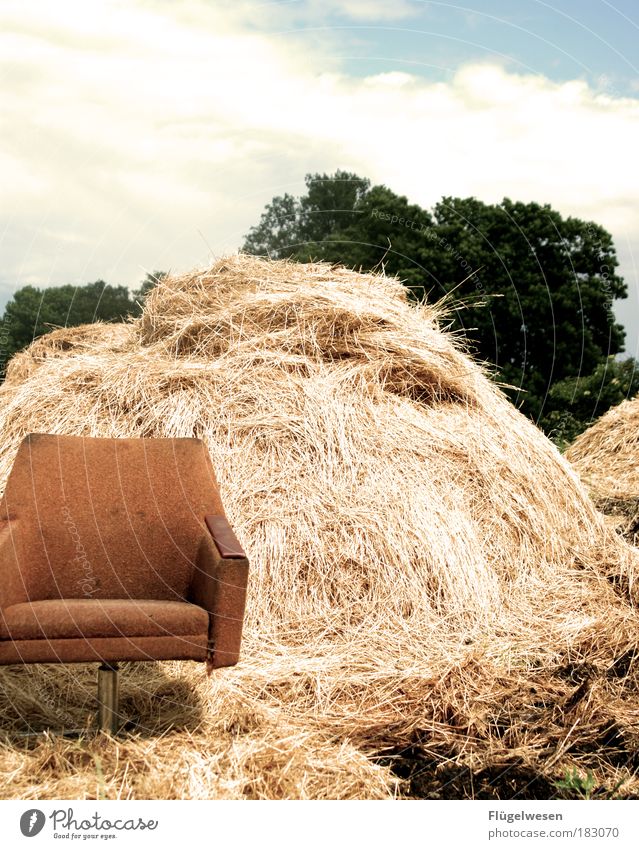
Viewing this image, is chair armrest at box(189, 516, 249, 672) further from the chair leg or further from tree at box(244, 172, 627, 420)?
tree at box(244, 172, 627, 420)

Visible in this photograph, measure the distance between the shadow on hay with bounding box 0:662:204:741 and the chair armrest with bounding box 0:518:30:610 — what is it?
55cm

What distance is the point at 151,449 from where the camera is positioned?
147 inches

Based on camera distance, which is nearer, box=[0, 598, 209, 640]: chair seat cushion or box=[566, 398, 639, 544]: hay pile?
box=[0, 598, 209, 640]: chair seat cushion

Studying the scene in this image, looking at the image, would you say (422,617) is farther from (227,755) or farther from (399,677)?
(227,755)

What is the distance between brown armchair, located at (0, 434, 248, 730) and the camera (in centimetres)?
299

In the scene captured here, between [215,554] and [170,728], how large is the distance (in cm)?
79

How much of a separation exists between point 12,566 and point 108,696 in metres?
0.62

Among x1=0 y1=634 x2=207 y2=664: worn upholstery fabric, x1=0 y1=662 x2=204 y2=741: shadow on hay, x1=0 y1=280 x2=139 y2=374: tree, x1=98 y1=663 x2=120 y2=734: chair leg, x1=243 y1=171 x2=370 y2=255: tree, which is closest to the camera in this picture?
x1=0 y1=634 x2=207 y2=664: worn upholstery fabric

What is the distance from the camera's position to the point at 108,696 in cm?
320

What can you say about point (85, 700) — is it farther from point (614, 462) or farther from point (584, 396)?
point (584, 396)

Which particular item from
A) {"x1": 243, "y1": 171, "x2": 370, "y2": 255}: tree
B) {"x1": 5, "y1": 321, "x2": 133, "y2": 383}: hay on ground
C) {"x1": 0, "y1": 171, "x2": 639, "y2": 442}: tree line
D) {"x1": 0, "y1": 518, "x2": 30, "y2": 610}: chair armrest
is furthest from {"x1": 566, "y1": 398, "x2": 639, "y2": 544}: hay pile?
{"x1": 0, "y1": 518, "x2": 30, "y2": 610}: chair armrest

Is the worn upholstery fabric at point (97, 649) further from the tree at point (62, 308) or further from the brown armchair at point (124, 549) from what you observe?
the tree at point (62, 308)

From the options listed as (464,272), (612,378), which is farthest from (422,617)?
(464,272)

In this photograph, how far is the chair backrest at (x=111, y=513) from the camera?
138 inches
